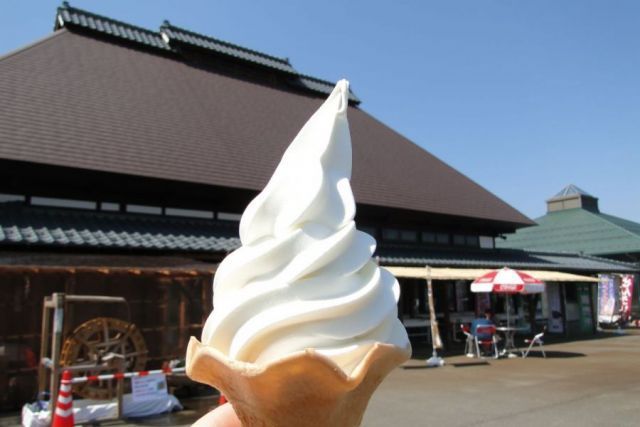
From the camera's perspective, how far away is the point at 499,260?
15.8m

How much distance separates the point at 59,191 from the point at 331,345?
8780 millimetres

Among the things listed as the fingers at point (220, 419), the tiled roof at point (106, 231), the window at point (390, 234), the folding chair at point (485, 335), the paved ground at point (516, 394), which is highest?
the window at point (390, 234)

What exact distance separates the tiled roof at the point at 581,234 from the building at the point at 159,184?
6.94 m

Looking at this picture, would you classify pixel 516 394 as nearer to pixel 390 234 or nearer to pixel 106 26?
pixel 390 234

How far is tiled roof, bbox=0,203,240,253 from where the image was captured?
7668mm

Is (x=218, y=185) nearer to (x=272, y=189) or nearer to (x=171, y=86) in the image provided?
(x=171, y=86)

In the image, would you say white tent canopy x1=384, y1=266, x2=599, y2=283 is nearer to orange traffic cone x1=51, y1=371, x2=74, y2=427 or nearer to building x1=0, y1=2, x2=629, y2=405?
building x1=0, y1=2, x2=629, y2=405

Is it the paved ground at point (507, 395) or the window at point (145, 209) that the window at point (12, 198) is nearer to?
the window at point (145, 209)

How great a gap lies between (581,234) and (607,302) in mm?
6605

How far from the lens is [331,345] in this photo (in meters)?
1.70

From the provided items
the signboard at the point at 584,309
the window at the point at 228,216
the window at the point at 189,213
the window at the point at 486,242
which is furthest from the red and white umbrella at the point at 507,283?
the signboard at the point at 584,309

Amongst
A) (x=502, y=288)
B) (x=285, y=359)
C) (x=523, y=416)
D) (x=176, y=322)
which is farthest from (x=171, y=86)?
(x=285, y=359)

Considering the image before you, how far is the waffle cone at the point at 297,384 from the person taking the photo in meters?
1.45

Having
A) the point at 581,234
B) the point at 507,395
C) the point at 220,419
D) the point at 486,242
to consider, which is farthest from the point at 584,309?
the point at 220,419
